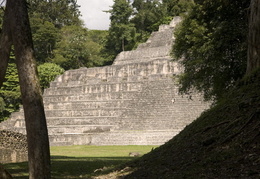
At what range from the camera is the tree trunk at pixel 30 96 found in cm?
665

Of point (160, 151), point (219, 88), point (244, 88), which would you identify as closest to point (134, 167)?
point (160, 151)

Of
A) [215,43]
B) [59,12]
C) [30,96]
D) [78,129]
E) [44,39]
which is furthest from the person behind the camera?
[59,12]

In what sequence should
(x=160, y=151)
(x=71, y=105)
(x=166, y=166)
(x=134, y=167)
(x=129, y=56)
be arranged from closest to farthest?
(x=166, y=166), (x=134, y=167), (x=160, y=151), (x=71, y=105), (x=129, y=56)

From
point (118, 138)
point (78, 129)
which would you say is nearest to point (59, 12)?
point (78, 129)

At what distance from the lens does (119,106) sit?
25797 millimetres

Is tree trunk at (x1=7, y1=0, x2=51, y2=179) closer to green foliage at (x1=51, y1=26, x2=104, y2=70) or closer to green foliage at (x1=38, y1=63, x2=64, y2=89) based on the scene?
green foliage at (x1=38, y1=63, x2=64, y2=89)

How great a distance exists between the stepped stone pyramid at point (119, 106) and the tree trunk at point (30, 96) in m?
13.8

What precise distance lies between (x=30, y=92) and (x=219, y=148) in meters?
3.14

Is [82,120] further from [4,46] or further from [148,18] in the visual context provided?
[148,18]

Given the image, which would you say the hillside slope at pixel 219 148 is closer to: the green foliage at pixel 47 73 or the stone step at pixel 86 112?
the stone step at pixel 86 112

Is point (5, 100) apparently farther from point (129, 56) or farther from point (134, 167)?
point (134, 167)

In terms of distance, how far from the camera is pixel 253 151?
249 inches

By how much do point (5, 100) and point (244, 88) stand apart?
1169 inches

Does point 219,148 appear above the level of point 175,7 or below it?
below
